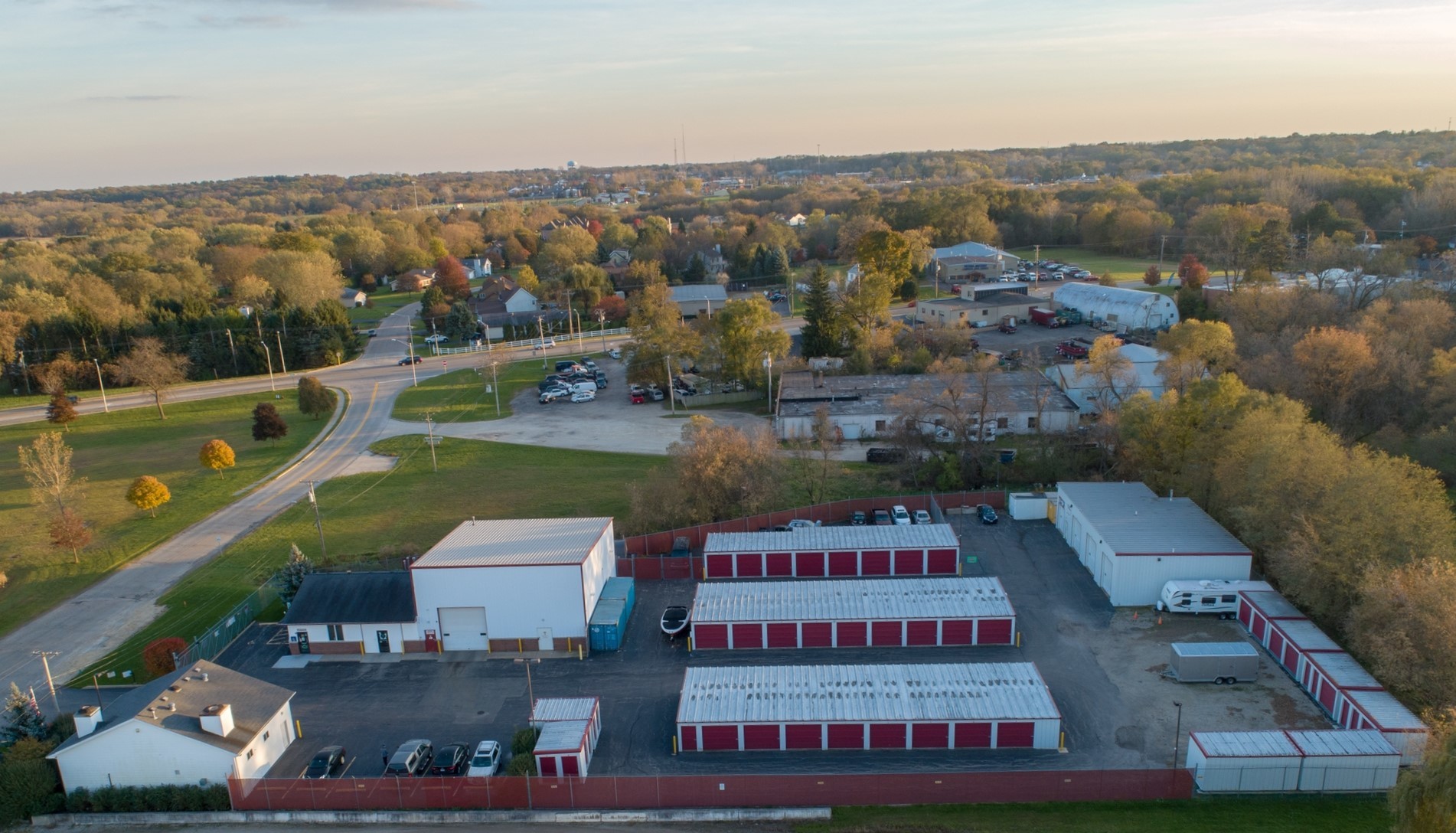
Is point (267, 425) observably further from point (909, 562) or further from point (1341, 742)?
point (1341, 742)

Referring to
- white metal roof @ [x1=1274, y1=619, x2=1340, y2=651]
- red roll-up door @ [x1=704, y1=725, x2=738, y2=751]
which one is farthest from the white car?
white metal roof @ [x1=1274, y1=619, x2=1340, y2=651]

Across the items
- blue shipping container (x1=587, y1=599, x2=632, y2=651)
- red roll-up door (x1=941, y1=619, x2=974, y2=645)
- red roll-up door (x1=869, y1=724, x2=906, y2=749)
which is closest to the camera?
red roll-up door (x1=869, y1=724, x2=906, y2=749)

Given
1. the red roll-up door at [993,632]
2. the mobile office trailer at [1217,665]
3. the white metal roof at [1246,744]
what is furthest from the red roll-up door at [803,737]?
the mobile office trailer at [1217,665]

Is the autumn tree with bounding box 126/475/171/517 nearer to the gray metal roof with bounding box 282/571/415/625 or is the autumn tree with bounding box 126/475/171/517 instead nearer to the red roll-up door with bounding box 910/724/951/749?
the gray metal roof with bounding box 282/571/415/625

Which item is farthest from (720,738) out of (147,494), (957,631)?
(147,494)

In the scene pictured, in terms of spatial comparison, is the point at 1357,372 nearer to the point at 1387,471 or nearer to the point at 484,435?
the point at 1387,471
